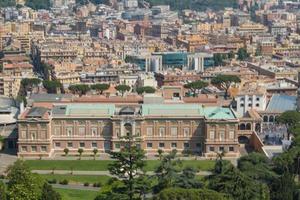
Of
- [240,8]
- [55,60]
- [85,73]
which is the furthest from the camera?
[240,8]

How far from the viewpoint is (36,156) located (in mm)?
44406

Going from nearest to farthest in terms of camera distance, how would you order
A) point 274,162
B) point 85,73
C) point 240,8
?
point 274,162 → point 85,73 → point 240,8

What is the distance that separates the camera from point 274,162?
3519cm

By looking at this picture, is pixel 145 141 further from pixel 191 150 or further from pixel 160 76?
pixel 160 76

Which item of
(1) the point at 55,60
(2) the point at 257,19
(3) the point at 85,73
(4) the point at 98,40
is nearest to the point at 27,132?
(3) the point at 85,73

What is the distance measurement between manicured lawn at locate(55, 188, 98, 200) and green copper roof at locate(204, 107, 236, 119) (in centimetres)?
1157

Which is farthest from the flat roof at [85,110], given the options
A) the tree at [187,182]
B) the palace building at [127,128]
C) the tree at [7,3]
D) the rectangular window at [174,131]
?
the tree at [7,3]

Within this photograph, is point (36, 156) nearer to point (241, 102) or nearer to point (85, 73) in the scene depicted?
point (241, 102)

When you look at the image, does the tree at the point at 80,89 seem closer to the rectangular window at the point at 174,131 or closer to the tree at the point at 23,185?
the rectangular window at the point at 174,131

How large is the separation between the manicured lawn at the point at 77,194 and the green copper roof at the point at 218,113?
11.6 m

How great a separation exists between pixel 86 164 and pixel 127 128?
400 cm

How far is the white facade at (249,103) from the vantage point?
50.6m

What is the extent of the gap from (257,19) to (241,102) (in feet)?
264

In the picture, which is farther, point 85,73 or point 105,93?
point 85,73
